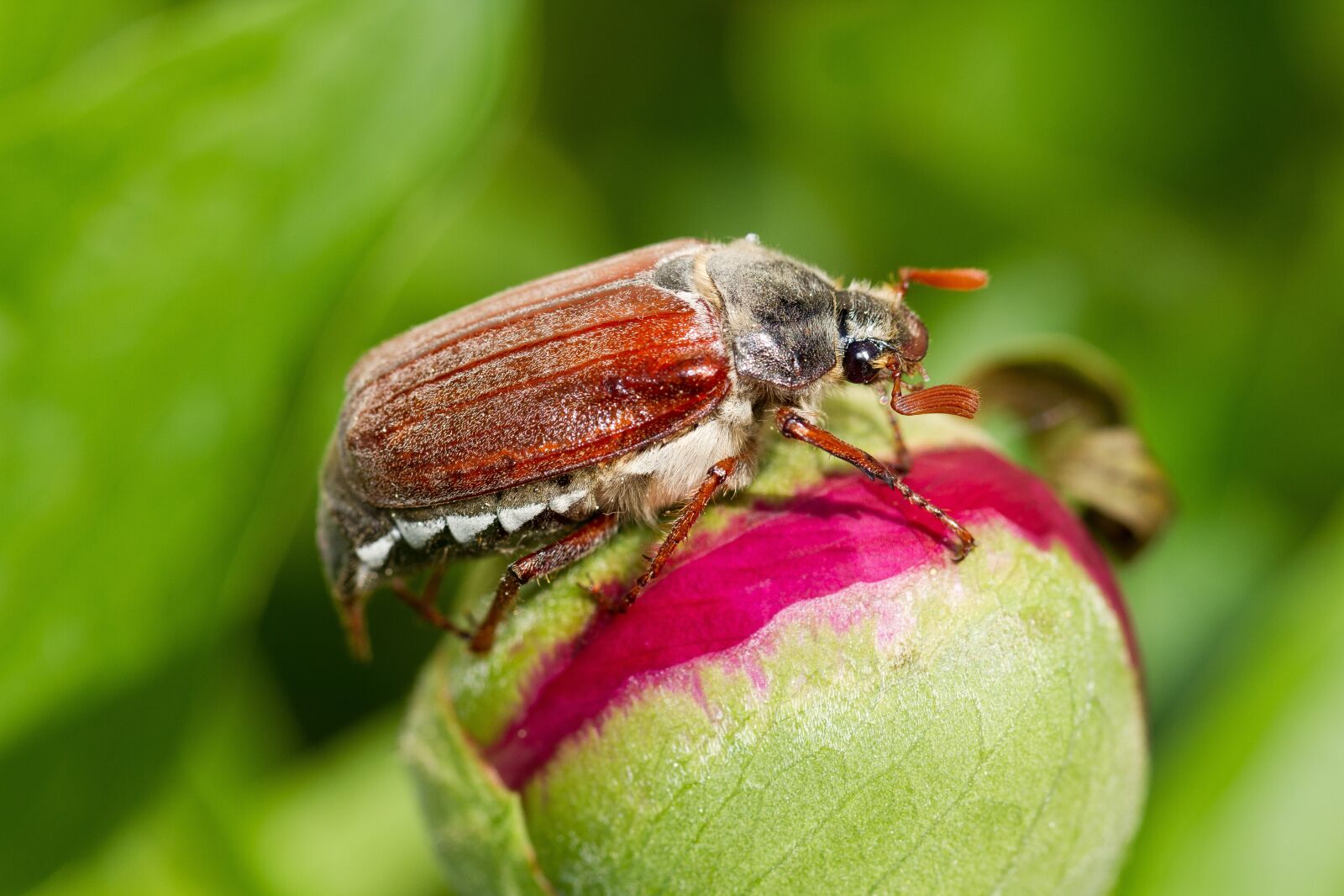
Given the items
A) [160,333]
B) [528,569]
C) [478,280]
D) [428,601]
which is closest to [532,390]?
[528,569]

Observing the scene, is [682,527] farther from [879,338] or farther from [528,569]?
[879,338]

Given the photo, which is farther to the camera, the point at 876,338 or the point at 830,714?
the point at 876,338

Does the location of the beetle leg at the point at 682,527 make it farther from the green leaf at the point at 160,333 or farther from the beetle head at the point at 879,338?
the green leaf at the point at 160,333

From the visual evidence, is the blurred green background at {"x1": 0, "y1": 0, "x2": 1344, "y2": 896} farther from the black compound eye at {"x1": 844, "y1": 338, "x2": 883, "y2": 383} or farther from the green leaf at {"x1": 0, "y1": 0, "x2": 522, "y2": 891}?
the black compound eye at {"x1": 844, "y1": 338, "x2": 883, "y2": 383}

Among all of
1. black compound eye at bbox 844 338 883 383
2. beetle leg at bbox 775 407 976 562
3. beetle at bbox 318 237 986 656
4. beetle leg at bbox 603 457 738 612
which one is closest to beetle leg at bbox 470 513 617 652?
beetle at bbox 318 237 986 656

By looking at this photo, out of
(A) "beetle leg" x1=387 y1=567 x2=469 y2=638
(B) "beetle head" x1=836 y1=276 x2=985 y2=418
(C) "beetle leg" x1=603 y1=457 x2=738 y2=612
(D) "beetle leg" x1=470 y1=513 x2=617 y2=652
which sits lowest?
(A) "beetle leg" x1=387 y1=567 x2=469 y2=638

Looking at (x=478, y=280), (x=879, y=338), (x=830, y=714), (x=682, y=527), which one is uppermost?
(x=879, y=338)
